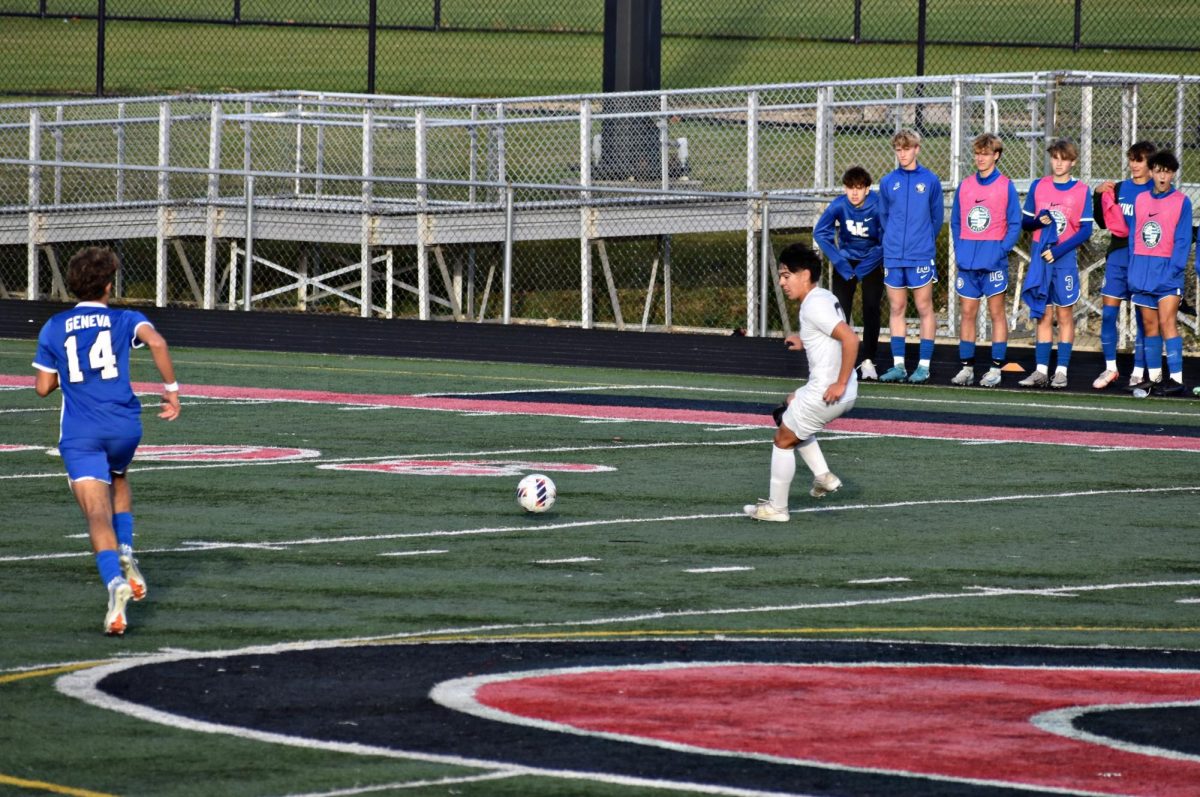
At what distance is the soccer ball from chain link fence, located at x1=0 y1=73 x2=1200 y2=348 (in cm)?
1028

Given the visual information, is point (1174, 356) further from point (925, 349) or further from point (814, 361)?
point (814, 361)

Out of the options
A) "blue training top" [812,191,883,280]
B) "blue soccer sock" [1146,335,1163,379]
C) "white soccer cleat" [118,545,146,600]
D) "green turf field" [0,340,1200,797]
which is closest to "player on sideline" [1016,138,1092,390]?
"blue soccer sock" [1146,335,1163,379]

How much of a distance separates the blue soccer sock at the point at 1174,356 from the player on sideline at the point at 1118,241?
0.22 m

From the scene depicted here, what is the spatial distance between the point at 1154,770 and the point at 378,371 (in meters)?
13.9

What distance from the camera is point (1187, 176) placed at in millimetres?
29203

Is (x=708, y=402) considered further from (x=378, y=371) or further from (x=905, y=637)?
(x=905, y=637)

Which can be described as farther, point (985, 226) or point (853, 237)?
point (853, 237)

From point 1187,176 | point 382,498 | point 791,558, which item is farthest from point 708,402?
point 1187,176

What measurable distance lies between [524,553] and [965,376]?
8908 mm

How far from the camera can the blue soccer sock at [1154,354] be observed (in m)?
19.0

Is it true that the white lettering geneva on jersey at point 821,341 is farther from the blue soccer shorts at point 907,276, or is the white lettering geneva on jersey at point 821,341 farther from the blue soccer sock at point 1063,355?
the blue soccer sock at point 1063,355

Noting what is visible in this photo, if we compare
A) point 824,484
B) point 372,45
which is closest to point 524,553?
point 824,484

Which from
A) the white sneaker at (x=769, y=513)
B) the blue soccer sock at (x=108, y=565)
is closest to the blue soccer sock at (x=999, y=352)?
the white sneaker at (x=769, y=513)

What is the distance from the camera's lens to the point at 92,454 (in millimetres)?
9328
